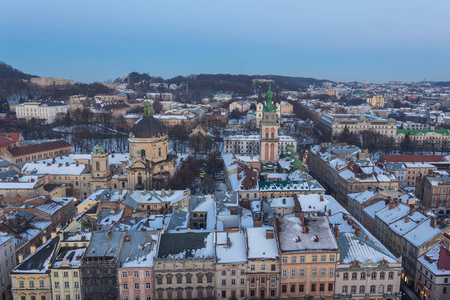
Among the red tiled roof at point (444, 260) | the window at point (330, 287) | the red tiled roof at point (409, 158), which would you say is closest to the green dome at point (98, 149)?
the window at point (330, 287)

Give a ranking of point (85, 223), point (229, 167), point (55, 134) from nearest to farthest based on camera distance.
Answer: point (85, 223), point (229, 167), point (55, 134)

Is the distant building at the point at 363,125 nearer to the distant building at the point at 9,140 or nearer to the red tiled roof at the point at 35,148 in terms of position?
the red tiled roof at the point at 35,148

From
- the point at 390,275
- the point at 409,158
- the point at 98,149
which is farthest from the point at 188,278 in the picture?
the point at 409,158

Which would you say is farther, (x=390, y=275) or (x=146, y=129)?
(x=146, y=129)

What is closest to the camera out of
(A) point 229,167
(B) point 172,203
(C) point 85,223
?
(C) point 85,223

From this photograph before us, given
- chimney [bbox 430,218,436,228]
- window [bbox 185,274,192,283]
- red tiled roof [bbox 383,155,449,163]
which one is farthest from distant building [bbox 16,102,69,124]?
chimney [bbox 430,218,436,228]

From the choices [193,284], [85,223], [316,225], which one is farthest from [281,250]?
[85,223]

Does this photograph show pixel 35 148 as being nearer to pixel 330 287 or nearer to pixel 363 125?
pixel 330 287

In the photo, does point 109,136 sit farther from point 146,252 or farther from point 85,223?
point 146,252
